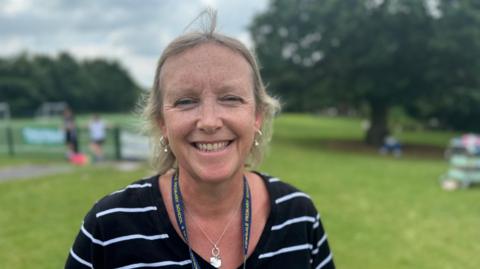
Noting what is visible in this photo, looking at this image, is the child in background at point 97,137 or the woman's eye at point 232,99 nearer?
the woman's eye at point 232,99

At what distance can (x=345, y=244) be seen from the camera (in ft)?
18.5

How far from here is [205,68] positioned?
1527mm

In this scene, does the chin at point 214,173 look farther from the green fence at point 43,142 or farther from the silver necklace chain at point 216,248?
the green fence at point 43,142

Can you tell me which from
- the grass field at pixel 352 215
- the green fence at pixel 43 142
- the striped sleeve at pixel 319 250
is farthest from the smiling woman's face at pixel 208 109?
the green fence at pixel 43 142

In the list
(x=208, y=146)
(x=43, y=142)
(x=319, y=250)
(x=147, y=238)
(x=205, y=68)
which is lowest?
(x=43, y=142)

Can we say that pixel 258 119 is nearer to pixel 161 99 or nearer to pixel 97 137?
pixel 161 99

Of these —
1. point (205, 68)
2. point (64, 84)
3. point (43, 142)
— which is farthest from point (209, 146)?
point (64, 84)

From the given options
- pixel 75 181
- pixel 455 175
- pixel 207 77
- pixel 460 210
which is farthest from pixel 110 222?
pixel 455 175

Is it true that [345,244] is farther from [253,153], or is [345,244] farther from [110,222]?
[110,222]

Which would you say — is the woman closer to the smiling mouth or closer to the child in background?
the smiling mouth

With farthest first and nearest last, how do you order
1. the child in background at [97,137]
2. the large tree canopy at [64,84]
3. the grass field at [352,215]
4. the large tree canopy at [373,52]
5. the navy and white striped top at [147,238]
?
the large tree canopy at [64,84]
the large tree canopy at [373,52]
the child in background at [97,137]
the grass field at [352,215]
the navy and white striped top at [147,238]

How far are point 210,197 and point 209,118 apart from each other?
15.2 inches

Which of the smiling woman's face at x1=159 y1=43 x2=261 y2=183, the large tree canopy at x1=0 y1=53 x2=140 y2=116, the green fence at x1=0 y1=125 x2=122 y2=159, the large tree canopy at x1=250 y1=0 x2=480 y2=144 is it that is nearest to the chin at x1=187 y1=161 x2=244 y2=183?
the smiling woman's face at x1=159 y1=43 x2=261 y2=183

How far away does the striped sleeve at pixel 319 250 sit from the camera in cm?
185
